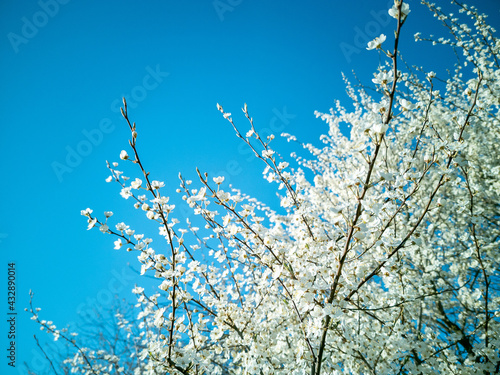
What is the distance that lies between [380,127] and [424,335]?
9.77ft

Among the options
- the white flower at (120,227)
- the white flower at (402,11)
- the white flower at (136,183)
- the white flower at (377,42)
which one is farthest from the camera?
the white flower at (120,227)

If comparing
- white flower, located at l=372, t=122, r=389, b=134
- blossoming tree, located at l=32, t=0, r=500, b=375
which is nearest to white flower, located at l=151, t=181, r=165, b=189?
blossoming tree, located at l=32, t=0, r=500, b=375

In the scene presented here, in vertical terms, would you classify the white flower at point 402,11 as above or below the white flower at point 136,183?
above

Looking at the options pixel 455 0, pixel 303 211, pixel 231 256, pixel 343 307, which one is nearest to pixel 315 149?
pixel 455 0

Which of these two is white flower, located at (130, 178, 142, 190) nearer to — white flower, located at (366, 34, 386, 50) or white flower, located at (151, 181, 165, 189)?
white flower, located at (151, 181, 165, 189)

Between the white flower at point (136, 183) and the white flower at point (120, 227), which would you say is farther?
the white flower at point (120, 227)

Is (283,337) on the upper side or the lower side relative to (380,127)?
lower

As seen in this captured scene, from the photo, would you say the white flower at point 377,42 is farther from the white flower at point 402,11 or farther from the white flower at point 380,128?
the white flower at point 380,128

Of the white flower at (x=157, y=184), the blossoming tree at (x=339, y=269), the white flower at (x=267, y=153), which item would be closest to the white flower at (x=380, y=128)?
the blossoming tree at (x=339, y=269)

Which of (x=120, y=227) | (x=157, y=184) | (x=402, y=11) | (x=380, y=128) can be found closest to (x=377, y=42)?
(x=402, y=11)

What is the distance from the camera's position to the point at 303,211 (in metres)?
2.06

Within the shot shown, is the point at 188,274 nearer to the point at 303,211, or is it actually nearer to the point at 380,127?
the point at 303,211

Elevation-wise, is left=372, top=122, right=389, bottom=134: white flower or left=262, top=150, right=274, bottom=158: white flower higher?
left=262, top=150, right=274, bottom=158: white flower

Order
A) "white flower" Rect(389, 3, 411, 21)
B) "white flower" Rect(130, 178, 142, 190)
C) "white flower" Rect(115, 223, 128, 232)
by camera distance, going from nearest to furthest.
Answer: "white flower" Rect(389, 3, 411, 21)
"white flower" Rect(130, 178, 142, 190)
"white flower" Rect(115, 223, 128, 232)
